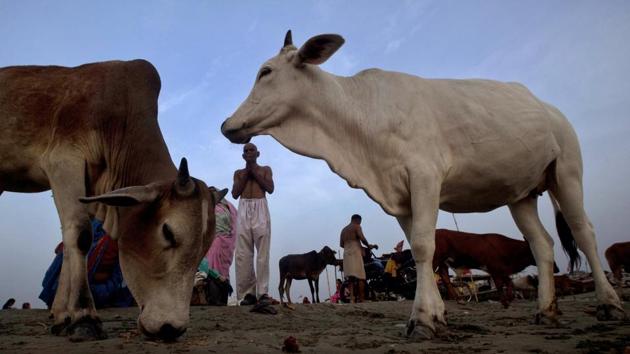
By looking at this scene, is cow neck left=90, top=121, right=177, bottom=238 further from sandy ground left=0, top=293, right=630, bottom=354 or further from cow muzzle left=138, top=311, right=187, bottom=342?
cow muzzle left=138, top=311, right=187, bottom=342

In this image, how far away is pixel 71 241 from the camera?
364 centimetres

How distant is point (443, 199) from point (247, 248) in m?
2.96

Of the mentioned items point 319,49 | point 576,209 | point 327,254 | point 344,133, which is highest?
point 319,49

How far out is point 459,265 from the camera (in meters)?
10.1

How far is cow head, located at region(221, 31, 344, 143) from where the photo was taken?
466 cm

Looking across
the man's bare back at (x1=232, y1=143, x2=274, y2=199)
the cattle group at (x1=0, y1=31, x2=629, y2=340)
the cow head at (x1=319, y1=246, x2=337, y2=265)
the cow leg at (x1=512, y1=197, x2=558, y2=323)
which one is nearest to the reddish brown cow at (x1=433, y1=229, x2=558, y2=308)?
the cow leg at (x1=512, y1=197, x2=558, y2=323)

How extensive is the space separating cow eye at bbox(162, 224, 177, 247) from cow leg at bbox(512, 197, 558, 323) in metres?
3.47

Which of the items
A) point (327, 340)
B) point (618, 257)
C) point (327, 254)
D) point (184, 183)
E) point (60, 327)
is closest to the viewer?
point (184, 183)

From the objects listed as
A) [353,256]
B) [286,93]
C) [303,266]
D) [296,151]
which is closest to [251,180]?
[296,151]

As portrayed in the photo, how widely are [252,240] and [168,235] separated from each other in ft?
11.2

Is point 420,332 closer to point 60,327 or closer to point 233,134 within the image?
point 233,134

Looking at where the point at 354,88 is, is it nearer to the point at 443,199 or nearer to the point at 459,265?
the point at 443,199

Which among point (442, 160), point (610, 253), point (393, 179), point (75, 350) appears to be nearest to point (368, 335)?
point (393, 179)

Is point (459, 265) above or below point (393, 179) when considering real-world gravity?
below
